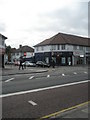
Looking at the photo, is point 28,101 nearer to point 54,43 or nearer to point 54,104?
point 54,104

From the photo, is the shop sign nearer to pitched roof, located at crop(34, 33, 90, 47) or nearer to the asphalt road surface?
pitched roof, located at crop(34, 33, 90, 47)

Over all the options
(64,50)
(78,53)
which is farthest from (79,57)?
(64,50)

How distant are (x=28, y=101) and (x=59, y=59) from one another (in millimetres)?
50764

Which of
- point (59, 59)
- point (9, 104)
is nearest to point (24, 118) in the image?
point (9, 104)

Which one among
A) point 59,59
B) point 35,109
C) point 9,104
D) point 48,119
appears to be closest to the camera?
point 48,119

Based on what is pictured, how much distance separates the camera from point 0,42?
33.5m

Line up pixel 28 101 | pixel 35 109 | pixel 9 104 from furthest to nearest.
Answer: pixel 28 101, pixel 9 104, pixel 35 109

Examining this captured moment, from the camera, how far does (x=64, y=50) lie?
191 feet

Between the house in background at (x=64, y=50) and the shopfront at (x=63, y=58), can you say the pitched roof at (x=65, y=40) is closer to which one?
the house in background at (x=64, y=50)

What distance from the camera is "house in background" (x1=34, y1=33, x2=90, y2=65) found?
58.2 m

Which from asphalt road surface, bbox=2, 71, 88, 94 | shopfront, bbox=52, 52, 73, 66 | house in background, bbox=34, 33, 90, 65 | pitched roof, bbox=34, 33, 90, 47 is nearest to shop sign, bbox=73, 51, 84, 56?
house in background, bbox=34, 33, 90, 65

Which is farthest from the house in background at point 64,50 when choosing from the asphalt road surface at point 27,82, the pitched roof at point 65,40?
the asphalt road surface at point 27,82

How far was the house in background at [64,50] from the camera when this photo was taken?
2291 inches

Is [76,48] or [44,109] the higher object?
[76,48]
